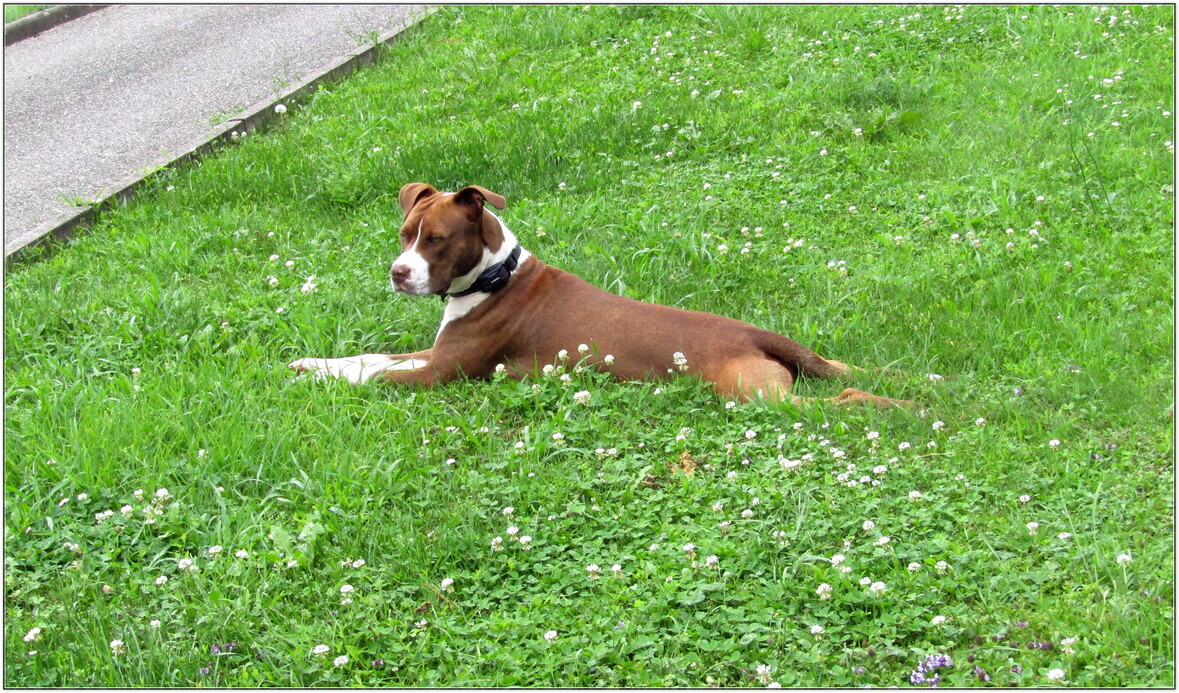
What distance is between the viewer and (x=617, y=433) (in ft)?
15.2

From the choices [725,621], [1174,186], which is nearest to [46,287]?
[725,621]

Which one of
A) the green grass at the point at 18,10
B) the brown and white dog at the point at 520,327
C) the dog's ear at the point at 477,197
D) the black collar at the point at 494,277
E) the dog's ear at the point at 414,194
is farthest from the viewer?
the green grass at the point at 18,10

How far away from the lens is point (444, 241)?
520cm

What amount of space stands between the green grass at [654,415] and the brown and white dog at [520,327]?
16 centimetres

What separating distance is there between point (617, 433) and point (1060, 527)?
1.77 m

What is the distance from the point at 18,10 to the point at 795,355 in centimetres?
1102

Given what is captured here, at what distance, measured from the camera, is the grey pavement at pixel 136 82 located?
Result: 8.27 metres

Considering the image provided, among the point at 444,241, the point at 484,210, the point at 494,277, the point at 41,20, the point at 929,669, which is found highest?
the point at 41,20

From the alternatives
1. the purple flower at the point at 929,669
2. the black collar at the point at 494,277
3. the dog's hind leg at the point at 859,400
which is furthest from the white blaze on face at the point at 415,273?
the purple flower at the point at 929,669

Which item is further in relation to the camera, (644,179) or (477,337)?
(644,179)

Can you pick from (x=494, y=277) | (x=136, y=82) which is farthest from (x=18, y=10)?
(x=494, y=277)

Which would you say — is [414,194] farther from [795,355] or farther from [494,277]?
[795,355]

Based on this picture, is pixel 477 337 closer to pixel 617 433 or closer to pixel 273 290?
pixel 617 433

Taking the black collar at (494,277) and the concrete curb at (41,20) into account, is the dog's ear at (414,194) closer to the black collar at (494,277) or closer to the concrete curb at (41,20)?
the black collar at (494,277)
